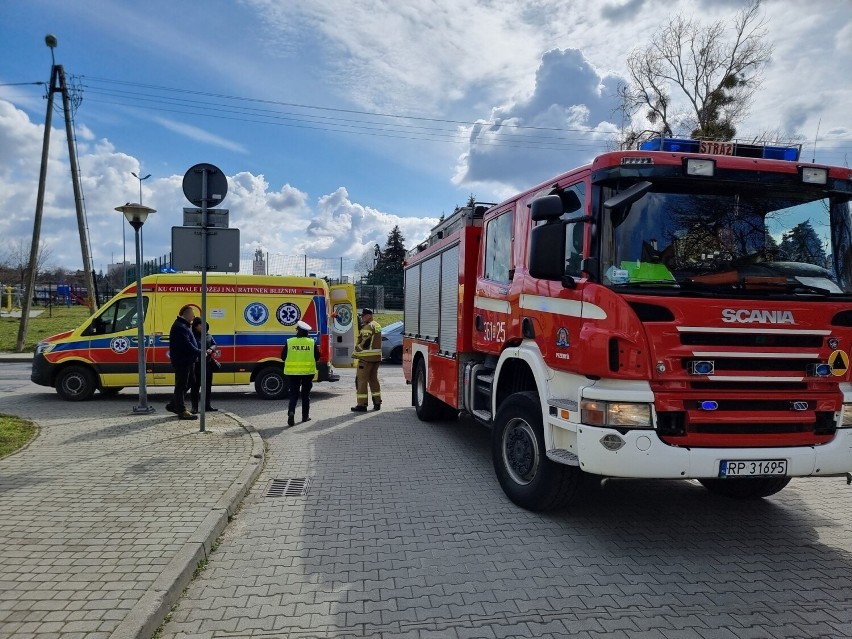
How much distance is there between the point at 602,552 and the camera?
14.0 ft

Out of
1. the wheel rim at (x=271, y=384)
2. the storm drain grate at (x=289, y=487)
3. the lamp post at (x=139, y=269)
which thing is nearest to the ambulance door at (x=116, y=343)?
the lamp post at (x=139, y=269)

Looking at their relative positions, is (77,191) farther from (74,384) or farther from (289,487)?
(289,487)

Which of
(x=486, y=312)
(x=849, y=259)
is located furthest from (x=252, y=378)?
(x=849, y=259)

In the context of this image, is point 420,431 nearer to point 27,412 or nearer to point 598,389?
point 598,389

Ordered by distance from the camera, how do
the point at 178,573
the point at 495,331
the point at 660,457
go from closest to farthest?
the point at 178,573 < the point at 660,457 < the point at 495,331

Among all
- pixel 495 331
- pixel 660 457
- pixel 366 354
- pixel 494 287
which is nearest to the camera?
pixel 660 457

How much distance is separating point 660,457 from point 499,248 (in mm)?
2944

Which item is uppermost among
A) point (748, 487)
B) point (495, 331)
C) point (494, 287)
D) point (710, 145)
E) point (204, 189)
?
point (204, 189)

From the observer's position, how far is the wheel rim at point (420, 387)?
949cm

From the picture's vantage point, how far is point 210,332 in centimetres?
1148

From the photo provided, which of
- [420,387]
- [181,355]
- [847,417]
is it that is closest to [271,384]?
[181,355]

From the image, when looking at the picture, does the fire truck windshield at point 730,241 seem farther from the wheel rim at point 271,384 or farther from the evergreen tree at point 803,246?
the wheel rim at point 271,384

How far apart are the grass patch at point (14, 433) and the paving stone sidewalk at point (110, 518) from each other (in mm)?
160

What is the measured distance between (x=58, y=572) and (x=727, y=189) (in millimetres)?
5189
